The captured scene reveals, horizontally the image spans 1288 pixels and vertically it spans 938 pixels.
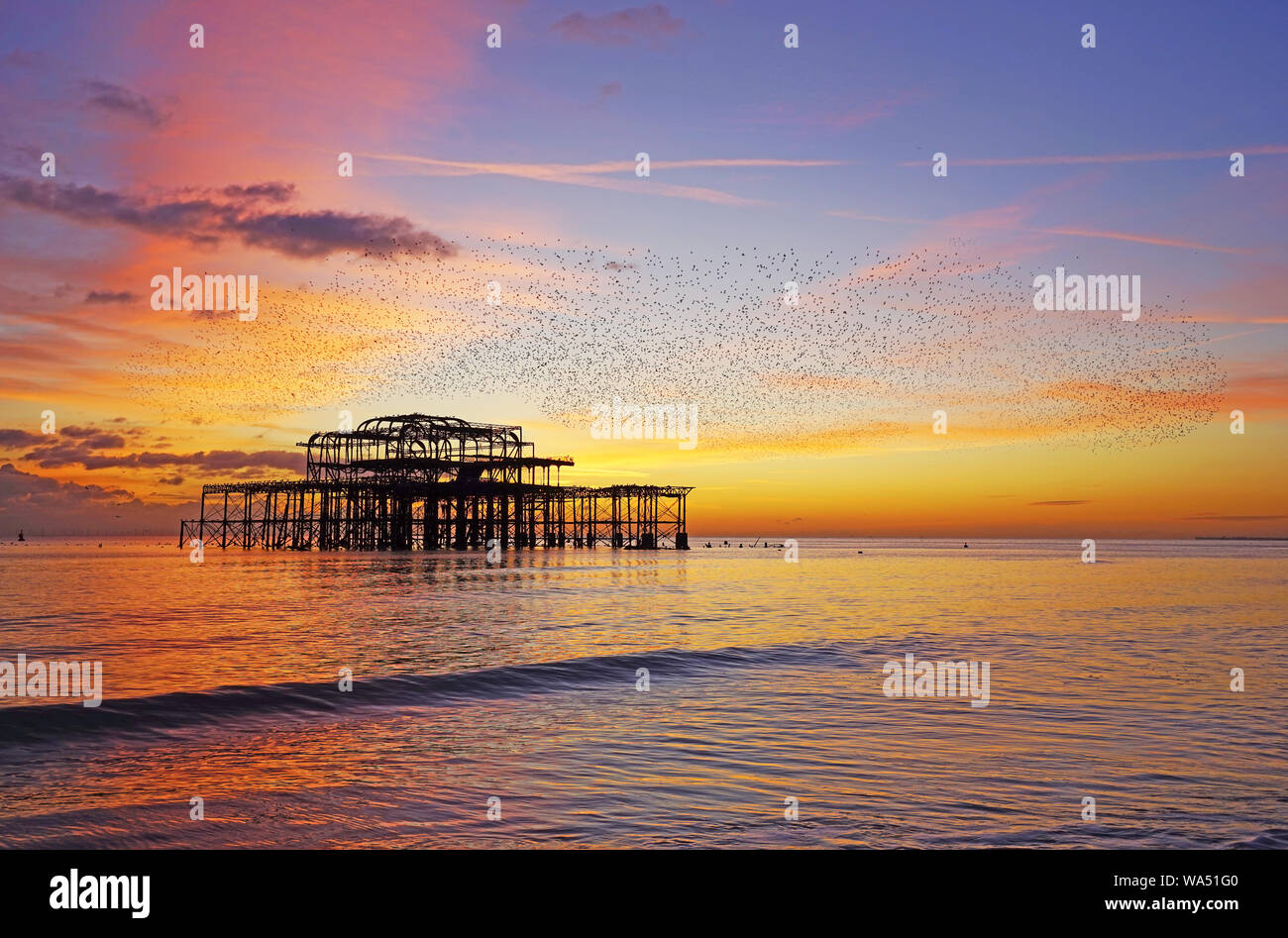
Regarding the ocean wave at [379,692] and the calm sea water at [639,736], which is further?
the ocean wave at [379,692]

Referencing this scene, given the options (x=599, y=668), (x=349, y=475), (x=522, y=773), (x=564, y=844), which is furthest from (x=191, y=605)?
(x=349, y=475)

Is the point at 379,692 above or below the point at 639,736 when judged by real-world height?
below

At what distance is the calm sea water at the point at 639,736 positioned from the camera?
329 inches

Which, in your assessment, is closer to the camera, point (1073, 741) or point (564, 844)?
point (564, 844)

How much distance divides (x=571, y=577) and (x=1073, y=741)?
169 ft

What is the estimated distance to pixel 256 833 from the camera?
26.8 feet

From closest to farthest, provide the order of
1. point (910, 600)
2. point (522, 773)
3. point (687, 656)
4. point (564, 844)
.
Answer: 1. point (564, 844)
2. point (522, 773)
3. point (687, 656)
4. point (910, 600)

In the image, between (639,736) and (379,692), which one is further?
(379,692)

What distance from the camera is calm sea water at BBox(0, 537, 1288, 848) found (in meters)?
8.37

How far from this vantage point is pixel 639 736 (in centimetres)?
1271

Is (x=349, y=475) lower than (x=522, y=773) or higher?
higher

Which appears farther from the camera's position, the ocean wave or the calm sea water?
the ocean wave
